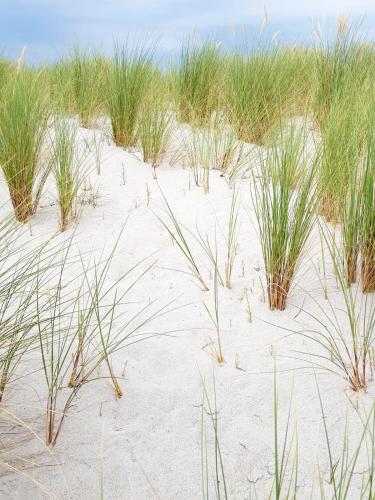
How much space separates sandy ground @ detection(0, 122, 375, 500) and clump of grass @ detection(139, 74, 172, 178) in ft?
4.17

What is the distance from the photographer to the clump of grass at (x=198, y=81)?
4.53 metres

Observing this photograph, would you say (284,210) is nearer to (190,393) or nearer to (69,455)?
(190,393)

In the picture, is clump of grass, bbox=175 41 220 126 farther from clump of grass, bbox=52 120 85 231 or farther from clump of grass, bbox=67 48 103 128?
clump of grass, bbox=52 120 85 231

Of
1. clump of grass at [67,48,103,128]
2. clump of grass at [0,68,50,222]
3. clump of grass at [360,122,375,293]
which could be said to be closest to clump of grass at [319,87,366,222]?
clump of grass at [360,122,375,293]

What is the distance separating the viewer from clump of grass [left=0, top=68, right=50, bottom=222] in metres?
3.09

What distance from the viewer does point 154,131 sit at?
3746 millimetres

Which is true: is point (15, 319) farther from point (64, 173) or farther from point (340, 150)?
point (340, 150)

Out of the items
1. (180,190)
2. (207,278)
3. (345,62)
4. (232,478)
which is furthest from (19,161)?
(345,62)

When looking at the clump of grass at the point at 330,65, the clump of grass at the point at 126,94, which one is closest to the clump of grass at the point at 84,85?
the clump of grass at the point at 126,94

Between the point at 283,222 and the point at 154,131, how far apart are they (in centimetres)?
189

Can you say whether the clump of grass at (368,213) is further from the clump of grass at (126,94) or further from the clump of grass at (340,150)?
the clump of grass at (126,94)

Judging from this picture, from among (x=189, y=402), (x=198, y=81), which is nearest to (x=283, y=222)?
(x=189, y=402)

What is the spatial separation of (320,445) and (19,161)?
2328 mm

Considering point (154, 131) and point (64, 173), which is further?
point (154, 131)
